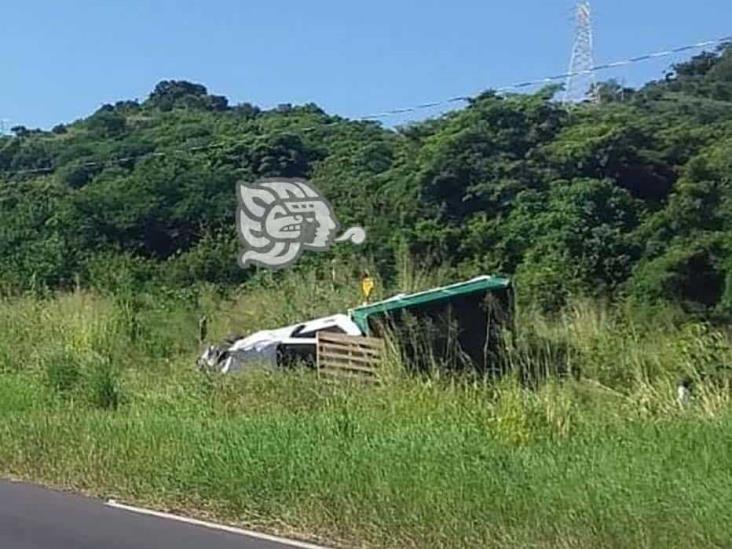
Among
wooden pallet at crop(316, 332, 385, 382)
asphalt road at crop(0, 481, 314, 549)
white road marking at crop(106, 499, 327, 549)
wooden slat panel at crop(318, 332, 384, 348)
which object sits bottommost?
white road marking at crop(106, 499, 327, 549)

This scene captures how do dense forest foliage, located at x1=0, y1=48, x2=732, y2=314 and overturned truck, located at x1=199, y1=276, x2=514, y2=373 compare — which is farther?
dense forest foliage, located at x1=0, y1=48, x2=732, y2=314

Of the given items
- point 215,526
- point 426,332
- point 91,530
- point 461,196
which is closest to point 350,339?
point 426,332

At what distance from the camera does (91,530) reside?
31.7 feet

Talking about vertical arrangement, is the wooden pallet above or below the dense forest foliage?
below

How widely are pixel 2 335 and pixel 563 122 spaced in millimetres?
16562

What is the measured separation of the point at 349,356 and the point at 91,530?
7.88 m

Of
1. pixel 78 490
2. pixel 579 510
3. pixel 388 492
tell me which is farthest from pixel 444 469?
pixel 78 490

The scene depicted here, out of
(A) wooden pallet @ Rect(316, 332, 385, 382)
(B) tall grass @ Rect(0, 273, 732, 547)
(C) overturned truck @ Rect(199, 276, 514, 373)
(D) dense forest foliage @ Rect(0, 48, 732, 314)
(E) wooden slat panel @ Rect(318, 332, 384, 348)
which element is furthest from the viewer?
(D) dense forest foliage @ Rect(0, 48, 732, 314)

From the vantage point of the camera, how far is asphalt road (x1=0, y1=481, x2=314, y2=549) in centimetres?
908

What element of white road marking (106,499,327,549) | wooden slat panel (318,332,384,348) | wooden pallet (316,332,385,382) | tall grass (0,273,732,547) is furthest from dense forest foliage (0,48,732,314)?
white road marking (106,499,327,549)

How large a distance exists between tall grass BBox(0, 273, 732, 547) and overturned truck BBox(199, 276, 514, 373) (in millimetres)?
485

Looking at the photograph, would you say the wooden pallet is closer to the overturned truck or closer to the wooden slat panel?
the wooden slat panel

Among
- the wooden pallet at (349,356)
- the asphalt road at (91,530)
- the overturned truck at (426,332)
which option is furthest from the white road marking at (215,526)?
the overturned truck at (426,332)

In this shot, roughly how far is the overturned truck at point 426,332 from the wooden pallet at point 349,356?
0.27 metres
